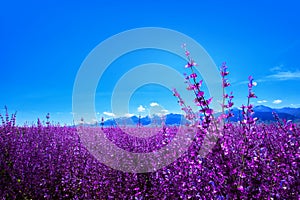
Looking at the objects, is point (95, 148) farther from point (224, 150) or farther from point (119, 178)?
point (224, 150)

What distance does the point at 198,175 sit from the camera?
2418mm

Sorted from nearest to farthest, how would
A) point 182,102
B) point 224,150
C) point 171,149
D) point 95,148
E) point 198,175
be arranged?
point 224,150 < point 198,175 < point 182,102 < point 171,149 < point 95,148

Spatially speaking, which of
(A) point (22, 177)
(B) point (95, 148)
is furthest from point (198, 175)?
(B) point (95, 148)

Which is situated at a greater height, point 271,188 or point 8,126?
point 8,126

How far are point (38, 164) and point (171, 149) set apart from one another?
7.00ft

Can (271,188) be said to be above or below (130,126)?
below

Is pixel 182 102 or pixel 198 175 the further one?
pixel 182 102

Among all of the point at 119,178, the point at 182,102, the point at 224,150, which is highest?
the point at 182,102

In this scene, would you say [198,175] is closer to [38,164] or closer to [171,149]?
[171,149]

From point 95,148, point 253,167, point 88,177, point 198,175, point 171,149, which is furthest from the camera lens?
point 95,148

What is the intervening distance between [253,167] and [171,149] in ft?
5.93

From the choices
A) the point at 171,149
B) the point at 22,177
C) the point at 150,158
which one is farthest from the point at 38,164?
the point at 171,149

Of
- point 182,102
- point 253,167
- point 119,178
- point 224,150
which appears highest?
point 182,102

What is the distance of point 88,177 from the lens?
3568 mm
